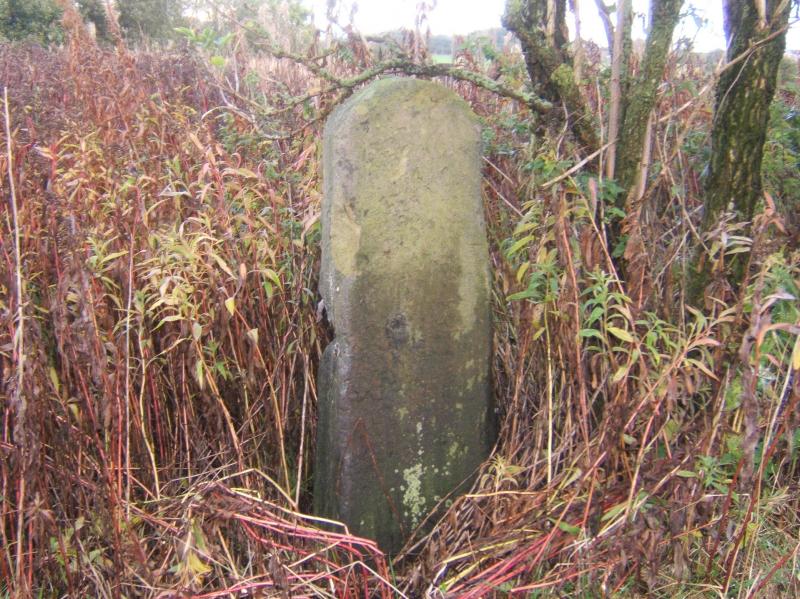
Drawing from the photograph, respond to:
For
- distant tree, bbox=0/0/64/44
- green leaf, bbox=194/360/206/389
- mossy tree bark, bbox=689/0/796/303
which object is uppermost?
distant tree, bbox=0/0/64/44

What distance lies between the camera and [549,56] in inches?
90.0

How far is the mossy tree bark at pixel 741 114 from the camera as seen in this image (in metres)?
2.12

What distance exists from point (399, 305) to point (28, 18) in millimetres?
10492

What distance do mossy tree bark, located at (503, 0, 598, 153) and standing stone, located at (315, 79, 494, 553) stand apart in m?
0.38

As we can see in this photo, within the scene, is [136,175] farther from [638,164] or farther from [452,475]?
[638,164]

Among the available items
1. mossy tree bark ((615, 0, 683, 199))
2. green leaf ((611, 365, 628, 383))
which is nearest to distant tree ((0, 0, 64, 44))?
mossy tree bark ((615, 0, 683, 199))

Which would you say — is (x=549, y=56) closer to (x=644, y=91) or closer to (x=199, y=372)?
(x=644, y=91)

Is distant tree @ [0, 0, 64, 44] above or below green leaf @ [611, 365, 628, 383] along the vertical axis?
above

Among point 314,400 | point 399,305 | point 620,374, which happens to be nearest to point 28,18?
point 314,400

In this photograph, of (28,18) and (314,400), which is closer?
(314,400)

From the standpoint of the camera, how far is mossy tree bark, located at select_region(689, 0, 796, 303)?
212cm

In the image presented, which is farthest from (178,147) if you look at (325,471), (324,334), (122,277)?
(325,471)

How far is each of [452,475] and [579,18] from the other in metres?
1.57

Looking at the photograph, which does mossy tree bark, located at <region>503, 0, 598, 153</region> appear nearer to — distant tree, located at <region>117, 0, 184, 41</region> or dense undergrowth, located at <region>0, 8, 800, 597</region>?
dense undergrowth, located at <region>0, 8, 800, 597</region>
